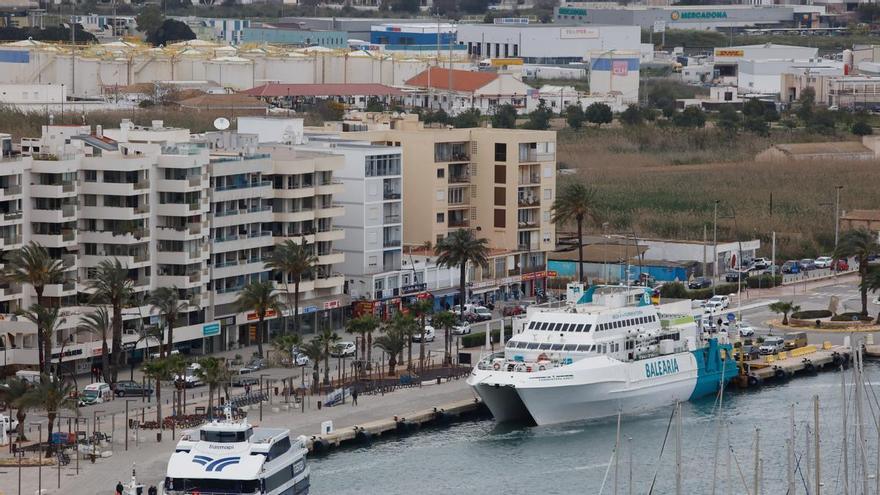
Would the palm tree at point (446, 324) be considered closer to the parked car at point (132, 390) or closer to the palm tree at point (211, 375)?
the parked car at point (132, 390)

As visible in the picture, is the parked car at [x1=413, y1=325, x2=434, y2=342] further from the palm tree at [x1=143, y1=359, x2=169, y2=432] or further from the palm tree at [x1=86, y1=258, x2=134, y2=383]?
the palm tree at [x1=143, y1=359, x2=169, y2=432]

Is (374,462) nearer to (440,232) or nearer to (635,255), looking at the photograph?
(440,232)

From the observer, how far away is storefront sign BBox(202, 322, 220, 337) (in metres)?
87.4

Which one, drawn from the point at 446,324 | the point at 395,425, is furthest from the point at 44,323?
the point at 446,324

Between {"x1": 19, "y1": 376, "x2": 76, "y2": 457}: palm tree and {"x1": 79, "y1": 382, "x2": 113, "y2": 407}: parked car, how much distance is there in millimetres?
7362

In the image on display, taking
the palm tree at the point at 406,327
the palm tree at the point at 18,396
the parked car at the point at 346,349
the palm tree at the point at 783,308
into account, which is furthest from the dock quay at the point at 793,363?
the palm tree at the point at 18,396

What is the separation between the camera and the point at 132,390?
78.4m

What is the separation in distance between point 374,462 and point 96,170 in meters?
20.6

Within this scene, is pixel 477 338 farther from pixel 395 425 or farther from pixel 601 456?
pixel 601 456

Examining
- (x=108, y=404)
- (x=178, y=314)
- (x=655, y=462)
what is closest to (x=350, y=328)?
(x=178, y=314)

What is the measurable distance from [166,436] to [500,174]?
37.9m

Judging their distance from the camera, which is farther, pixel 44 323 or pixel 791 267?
pixel 791 267

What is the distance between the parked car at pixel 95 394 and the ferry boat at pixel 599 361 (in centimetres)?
1217

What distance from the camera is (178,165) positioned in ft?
288
